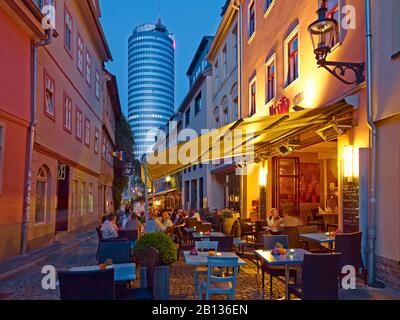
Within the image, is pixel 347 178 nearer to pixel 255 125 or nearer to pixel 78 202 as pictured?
pixel 255 125

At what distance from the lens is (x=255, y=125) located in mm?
8594

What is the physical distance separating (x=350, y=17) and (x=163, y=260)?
20.3 feet

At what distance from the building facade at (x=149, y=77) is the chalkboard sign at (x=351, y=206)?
476 ft

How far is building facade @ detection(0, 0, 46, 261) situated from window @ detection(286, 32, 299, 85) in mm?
7172

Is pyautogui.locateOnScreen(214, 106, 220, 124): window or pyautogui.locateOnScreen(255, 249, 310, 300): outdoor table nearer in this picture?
pyautogui.locateOnScreen(255, 249, 310, 300): outdoor table

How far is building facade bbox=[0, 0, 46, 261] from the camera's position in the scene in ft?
32.2

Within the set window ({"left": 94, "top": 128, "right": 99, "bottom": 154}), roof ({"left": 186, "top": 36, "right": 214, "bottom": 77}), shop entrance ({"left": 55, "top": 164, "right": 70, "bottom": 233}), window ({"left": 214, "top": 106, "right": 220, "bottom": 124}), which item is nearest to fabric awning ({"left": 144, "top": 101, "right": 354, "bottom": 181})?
shop entrance ({"left": 55, "top": 164, "right": 70, "bottom": 233})

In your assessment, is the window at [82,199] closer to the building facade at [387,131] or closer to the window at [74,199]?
the window at [74,199]

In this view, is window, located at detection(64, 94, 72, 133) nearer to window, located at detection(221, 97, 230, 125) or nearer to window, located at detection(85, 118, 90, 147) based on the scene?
window, located at detection(85, 118, 90, 147)

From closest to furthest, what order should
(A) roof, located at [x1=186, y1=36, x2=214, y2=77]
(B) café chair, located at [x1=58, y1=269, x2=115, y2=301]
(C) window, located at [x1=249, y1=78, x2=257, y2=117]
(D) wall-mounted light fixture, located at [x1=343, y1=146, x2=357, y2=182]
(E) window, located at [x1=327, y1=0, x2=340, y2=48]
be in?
(B) café chair, located at [x1=58, y1=269, x2=115, y2=301]
(D) wall-mounted light fixture, located at [x1=343, y1=146, x2=357, y2=182]
(E) window, located at [x1=327, y1=0, x2=340, y2=48]
(C) window, located at [x1=249, y1=78, x2=257, y2=117]
(A) roof, located at [x1=186, y1=36, x2=214, y2=77]

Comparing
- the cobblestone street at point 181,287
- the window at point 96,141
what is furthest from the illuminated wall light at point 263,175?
the window at point 96,141

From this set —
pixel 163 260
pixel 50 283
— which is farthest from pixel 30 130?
pixel 163 260

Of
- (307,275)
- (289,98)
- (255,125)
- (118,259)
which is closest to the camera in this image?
(307,275)

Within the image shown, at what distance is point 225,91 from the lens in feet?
70.5
